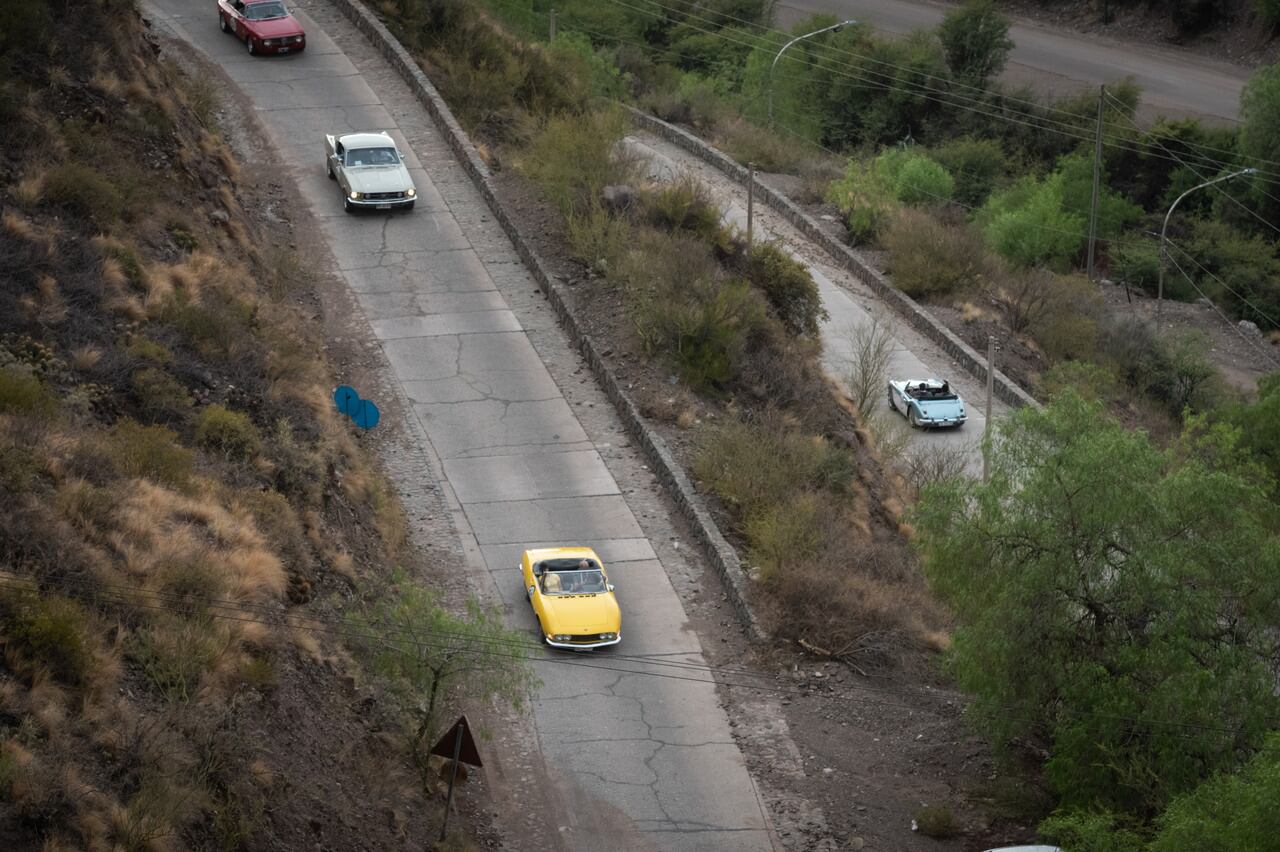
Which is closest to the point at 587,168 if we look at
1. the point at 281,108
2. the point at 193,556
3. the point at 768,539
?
the point at 281,108

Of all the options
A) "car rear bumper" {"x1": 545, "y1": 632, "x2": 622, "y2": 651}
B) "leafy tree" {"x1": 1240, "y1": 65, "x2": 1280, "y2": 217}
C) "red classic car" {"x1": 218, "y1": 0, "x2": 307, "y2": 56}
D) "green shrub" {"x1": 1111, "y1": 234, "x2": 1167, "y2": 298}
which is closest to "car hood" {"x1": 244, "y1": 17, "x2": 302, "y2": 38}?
"red classic car" {"x1": 218, "y1": 0, "x2": 307, "y2": 56}

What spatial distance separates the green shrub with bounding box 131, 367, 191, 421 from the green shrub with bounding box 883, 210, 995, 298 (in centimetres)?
2656

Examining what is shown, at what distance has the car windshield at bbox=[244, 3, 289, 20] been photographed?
1688 inches

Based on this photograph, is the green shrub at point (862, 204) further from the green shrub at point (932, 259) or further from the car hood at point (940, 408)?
the car hood at point (940, 408)

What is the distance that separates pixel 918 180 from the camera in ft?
183

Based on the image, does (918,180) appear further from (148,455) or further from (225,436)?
(148,455)

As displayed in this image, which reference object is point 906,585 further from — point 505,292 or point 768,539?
point 505,292

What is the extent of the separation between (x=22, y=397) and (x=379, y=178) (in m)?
16.5

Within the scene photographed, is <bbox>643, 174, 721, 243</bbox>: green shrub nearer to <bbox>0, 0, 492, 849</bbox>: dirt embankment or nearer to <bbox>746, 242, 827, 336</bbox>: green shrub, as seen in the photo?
<bbox>746, 242, 827, 336</bbox>: green shrub

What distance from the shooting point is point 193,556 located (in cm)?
1802

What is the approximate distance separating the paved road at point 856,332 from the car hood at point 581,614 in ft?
39.2

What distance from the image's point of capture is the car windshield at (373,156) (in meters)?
35.3

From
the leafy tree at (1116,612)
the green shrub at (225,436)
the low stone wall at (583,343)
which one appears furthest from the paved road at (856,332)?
the green shrub at (225,436)

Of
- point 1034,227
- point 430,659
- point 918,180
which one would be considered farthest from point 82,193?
point 1034,227
